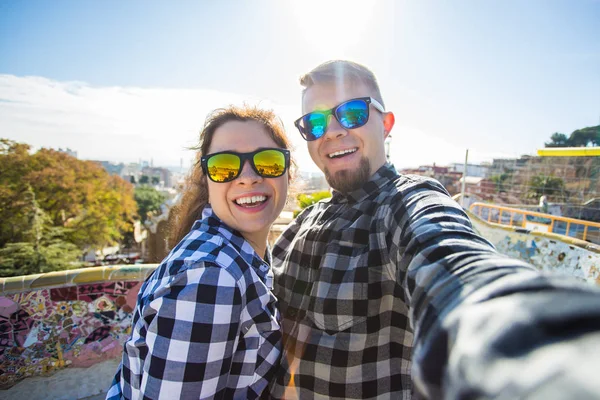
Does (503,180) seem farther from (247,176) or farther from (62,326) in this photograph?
(62,326)

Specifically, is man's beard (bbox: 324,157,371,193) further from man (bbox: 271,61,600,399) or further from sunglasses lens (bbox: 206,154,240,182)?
sunglasses lens (bbox: 206,154,240,182)

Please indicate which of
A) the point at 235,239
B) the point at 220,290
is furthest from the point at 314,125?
the point at 220,290

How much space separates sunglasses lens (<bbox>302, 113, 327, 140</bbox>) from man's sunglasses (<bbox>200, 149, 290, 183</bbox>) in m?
0.42

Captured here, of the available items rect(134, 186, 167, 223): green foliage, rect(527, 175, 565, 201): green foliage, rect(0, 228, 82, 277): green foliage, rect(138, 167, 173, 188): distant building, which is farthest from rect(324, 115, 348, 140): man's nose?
rect(138, 167, 173, 188): distant building

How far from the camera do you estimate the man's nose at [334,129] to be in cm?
199

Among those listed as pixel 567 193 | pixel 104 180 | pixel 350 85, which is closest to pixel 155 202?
pixel 104 180

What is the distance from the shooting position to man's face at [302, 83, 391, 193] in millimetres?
1952

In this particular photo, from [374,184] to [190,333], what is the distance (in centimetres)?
125

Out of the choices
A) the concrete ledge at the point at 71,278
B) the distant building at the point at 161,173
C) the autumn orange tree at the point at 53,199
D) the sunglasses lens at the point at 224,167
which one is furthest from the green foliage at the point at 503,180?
the distant building at the point at 161,173

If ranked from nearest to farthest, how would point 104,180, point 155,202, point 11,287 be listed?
point 11,287, point 104,180, point 155,202

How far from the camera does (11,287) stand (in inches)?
119

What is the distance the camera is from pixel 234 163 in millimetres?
1678

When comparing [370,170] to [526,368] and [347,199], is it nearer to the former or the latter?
[347,199]

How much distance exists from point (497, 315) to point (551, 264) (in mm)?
6382
